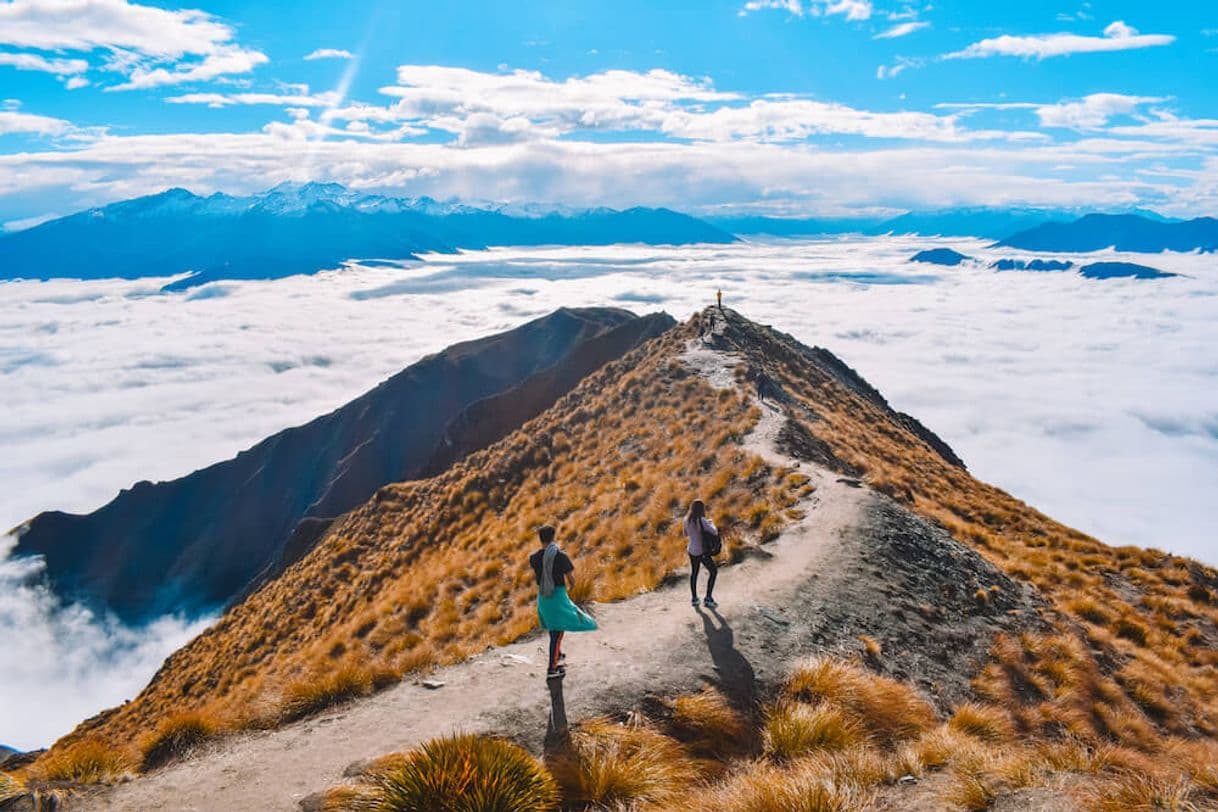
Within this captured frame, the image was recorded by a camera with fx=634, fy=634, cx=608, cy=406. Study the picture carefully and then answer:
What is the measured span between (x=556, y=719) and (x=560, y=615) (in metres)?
1.37

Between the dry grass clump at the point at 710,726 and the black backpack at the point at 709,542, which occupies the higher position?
the black backpack at the point at 709,542

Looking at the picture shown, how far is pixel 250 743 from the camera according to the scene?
900cm

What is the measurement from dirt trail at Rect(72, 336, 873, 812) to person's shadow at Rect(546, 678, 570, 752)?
2 centimetres

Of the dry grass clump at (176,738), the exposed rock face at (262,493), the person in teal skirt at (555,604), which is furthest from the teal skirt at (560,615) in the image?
the exposed rock face at (262,493)

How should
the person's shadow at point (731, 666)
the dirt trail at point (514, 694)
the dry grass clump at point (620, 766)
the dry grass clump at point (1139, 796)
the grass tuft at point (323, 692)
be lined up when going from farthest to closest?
the grass tuft at point (323, 692), the person's shadow at point (731, 666), the dirt trail at point (514, 694), the dry grass clump at point (620, 766), the dry grass clump at point (1139, 796)

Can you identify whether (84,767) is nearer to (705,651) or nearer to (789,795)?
(705,651)

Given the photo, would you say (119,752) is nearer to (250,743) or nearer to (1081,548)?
(250,743)

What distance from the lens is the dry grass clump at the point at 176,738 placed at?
923cm

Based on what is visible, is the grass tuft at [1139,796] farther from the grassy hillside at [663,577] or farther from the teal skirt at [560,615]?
the teal skirt at [560,615]

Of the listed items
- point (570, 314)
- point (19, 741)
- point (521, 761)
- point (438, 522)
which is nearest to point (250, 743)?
point (521, 761)

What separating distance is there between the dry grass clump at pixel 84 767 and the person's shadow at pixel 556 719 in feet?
18.0

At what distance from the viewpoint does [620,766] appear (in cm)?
701

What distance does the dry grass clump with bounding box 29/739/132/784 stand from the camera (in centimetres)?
802


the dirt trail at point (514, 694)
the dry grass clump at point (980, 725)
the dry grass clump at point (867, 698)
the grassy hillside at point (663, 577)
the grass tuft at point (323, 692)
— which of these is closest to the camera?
the dirt trail at point (514, 694)
